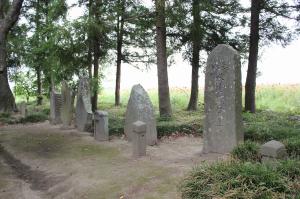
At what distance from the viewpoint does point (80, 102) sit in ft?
51.7

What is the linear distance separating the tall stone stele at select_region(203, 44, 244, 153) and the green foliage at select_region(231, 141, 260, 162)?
2302 millimetres

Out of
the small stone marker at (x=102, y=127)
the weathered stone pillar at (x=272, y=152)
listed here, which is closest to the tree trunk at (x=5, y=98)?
the small stone marker at (x=102, y=127)

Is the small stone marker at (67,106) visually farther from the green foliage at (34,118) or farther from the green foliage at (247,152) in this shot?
the green foliage at (247,152)

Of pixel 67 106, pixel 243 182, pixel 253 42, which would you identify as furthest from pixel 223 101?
pixel 253 42

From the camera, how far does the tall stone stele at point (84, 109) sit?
15.2 m

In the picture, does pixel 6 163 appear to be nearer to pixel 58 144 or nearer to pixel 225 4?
pixel 58 144

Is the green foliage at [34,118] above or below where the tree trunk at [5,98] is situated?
below

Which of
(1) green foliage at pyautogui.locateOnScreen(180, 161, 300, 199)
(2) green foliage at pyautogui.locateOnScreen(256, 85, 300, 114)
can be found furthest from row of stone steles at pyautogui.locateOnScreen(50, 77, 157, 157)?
(2) green foliage at pyautogui.locateOnScreen(256, 85, 300, 114)

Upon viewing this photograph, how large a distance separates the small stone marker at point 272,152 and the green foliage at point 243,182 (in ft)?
2.37

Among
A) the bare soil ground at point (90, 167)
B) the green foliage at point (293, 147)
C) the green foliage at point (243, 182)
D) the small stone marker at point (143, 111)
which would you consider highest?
the small stone marker at point (143, 111)

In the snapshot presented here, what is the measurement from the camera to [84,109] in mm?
15328

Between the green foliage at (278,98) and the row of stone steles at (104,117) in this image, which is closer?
the row of stone steles at (104,117)

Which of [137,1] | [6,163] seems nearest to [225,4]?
[137,1]

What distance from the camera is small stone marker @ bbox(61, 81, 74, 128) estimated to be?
55.4ft
